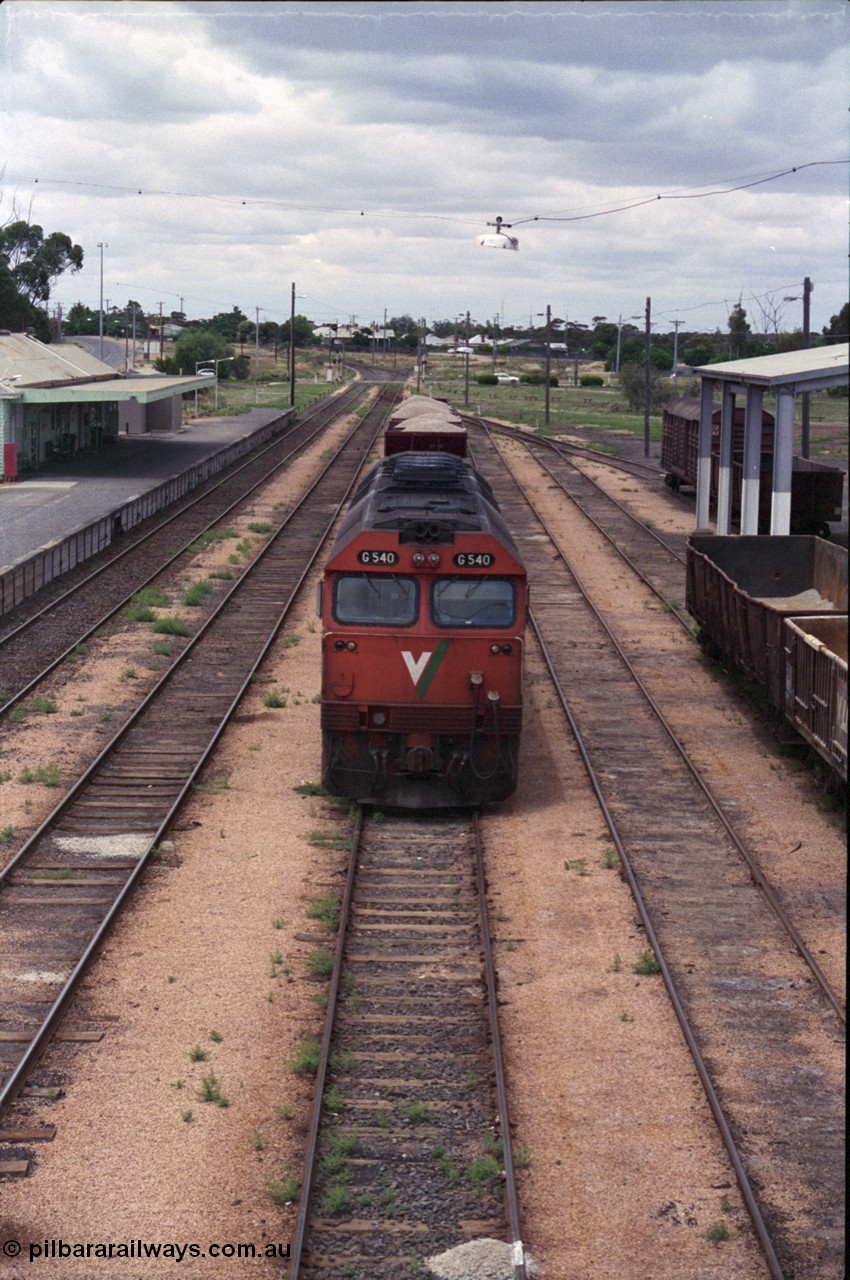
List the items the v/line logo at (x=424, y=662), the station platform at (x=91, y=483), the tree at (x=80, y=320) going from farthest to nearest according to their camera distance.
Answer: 1. the tree at (x=80, y=320)
2. the station platform at (x=91, y=483)
3. the v/line logo at (x=424, y=662)

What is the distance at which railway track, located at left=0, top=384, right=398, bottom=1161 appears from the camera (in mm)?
9773

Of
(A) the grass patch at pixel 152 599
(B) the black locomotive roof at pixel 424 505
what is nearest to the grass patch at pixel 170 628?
(A) the grass patch at pixel 152 599

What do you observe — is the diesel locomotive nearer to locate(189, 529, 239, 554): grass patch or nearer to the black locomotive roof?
the black locomotive roof

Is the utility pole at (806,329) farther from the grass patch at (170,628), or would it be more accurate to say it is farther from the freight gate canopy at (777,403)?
the grass patch at (170,628)

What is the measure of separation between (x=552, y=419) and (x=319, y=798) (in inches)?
2440

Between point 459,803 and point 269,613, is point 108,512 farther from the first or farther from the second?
point 459,803

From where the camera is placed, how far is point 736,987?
1022 centimetres

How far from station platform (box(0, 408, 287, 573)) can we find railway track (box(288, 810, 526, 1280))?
49.5 ft

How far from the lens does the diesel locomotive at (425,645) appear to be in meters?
13.3

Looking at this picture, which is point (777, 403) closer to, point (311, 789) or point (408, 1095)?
point (311, 789)

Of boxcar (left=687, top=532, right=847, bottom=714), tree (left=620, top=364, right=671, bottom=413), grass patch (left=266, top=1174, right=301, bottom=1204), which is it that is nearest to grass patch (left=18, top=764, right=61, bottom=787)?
grass patch (left=266, top=1174, right=301, bottom=1204)

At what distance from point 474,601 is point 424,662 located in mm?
783

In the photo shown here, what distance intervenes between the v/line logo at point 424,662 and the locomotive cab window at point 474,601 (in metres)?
0.32

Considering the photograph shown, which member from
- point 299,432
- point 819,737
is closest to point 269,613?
point 819,737
